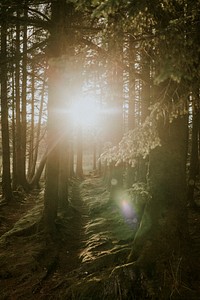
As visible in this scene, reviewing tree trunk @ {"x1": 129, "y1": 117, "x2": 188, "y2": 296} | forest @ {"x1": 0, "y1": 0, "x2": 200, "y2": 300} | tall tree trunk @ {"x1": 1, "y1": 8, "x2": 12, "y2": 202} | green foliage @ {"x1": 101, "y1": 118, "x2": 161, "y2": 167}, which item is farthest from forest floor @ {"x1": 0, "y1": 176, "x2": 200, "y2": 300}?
tall tree trunk @ {"x1": 1, "y1": 8, "x2": 12, "y2": 202}

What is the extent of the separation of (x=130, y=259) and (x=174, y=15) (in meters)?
4.70

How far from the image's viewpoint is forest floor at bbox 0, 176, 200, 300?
5902 mm

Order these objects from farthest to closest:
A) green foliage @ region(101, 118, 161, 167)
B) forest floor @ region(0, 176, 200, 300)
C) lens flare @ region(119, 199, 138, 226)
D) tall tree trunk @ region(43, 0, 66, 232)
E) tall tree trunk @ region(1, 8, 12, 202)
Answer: tall tree trunk @ region(1, 8, 12, 202)
lens flare @ region(119, 199, 138, 226)
tall tree trunk @ region(43, 0, 66, 232)
green foliage @ region(101, 118, 161, 167)
forest floor @ region(0, 176, 200, 300)

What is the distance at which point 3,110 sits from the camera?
14508mm

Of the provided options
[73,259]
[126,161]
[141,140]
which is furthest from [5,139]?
[141,140]

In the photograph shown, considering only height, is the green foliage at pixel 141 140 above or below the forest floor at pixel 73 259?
above

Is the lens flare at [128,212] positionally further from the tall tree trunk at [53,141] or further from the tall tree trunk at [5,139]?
the tall tree trunk at [5,139]

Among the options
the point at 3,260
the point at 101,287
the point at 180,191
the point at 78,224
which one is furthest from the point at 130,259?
the point at 78,224

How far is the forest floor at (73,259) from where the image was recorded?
5902mm

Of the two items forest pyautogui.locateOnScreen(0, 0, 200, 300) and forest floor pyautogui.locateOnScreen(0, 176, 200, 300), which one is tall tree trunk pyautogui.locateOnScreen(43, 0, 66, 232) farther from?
forest floor pyautogui.locateOnScreen(0, 176, 200, 300)

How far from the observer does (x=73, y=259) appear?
837cm

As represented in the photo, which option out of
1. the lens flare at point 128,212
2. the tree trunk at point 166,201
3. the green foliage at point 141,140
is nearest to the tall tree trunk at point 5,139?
the lens flare at point 128,212

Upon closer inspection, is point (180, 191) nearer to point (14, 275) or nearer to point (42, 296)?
point (42, 296)

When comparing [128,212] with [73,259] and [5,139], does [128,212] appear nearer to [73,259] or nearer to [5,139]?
[73,259]
